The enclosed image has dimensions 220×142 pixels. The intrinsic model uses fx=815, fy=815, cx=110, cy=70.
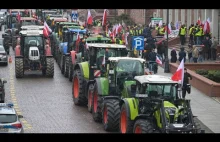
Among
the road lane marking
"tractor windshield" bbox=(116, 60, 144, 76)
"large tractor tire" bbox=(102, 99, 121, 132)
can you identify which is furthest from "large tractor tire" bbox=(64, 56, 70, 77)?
"large tractor tire" bbox=(102, 99, 121, 132)

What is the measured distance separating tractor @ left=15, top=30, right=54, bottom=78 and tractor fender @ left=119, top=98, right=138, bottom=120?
15.8 meters

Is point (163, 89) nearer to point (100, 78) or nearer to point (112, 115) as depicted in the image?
point (112, 115)

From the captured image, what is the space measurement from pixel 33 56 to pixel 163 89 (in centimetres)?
1675

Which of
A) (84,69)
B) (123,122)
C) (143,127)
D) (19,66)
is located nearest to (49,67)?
(19,66)

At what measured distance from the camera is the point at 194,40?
162 ft

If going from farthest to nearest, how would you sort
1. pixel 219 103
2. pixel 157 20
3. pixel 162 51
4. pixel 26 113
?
pixel 157 20 < pixel 162 51 < pixel 219 103 < pixel 26 113

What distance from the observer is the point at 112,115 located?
81.6 feet

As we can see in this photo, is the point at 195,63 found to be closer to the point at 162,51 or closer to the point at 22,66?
the point at 162,51

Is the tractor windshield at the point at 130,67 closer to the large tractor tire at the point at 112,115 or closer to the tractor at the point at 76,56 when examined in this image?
the large tractor tire at the point at 112,115

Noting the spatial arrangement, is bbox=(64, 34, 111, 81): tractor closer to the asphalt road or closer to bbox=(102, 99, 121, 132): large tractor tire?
the asphalt road

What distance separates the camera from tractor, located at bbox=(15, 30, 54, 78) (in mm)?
38844

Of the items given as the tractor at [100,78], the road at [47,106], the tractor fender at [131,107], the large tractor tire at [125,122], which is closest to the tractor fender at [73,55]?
the road at [47,106]
